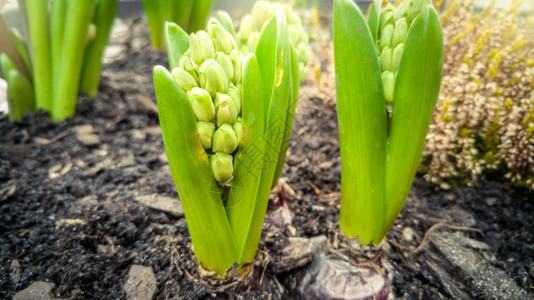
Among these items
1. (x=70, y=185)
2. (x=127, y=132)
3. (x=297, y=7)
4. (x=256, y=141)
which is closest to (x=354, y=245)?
(x=256, y=141)

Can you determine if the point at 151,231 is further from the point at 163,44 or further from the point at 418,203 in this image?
the point at 163,44

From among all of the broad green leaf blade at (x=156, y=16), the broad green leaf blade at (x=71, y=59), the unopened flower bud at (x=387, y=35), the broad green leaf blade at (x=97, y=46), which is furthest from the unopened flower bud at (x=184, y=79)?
the broad green leaf blade at (x=156, y=16)

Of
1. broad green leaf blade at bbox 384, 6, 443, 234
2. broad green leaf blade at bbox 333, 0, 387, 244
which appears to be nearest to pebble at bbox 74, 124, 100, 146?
broad green leaf blade at bbox 333, 0, 387, 244

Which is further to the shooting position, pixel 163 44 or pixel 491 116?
pixel 163 44

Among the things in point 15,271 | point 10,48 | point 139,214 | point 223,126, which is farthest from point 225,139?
point 10,48

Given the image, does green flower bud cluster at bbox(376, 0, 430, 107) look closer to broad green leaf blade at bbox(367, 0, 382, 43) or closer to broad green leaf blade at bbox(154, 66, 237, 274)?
broad green leaf blade at bbox(367, 0, 382, 43)

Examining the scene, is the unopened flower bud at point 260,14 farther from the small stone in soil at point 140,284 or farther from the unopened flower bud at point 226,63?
the small stone in soil at point 140,284
